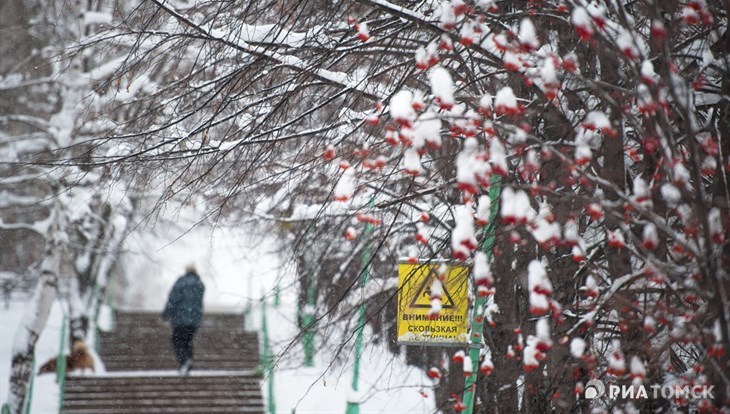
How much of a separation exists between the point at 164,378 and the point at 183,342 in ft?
2.16

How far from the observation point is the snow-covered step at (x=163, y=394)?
12.9 m

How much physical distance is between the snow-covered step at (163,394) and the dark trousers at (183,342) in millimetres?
341

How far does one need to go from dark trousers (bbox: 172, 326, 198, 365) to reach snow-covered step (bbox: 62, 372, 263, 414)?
0.34 meters

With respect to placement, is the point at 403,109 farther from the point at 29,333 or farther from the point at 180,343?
the point at 180,343

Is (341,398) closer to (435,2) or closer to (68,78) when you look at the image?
(68,78)

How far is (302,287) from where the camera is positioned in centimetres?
1134

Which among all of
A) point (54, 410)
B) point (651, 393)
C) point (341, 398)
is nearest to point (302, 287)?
point (341, 398)

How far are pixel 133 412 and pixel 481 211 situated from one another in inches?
385

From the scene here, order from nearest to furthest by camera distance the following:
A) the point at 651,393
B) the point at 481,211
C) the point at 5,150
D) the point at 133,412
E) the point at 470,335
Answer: the point at 481,211 < the point at 651,393 < the point at 470,335 < the point at 133,412 < the point at 5,150

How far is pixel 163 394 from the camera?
43.6ft

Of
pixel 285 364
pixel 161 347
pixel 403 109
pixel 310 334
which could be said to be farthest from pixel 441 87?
pixel 161 347

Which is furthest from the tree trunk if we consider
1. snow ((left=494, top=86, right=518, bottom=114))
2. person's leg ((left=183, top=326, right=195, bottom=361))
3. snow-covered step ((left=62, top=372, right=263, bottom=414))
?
snow ((left=494, top=86, right=518, bottom=114))

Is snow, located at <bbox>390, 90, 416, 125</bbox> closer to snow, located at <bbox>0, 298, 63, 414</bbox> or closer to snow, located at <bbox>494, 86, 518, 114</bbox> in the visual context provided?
snow, located at <bbox>494, 86, 518, 114</bbox>

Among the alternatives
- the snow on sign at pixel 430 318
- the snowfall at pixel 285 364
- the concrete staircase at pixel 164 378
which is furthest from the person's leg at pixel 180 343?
the snow on sign at pixel 430 318
